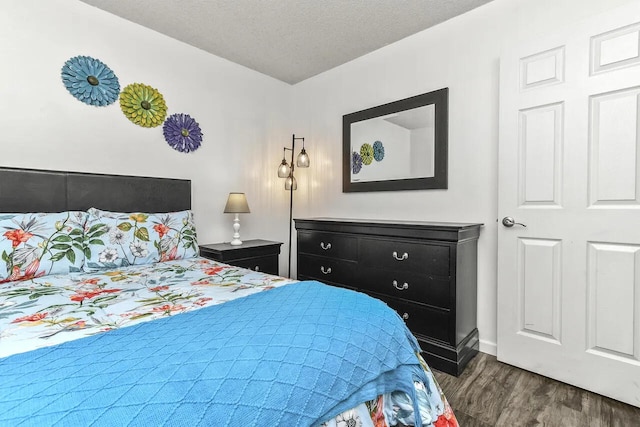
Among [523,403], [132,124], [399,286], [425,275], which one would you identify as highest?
[132,124]

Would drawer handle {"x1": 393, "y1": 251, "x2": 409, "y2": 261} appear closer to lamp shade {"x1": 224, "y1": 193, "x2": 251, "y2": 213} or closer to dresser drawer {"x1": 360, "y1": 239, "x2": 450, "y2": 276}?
dresser drawer {"x1": 360, "y1": 239, "x2": 450, "y2": 276}

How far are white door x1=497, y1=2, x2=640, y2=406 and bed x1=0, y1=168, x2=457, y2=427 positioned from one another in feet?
3.69

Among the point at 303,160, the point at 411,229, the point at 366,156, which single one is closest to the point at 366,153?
the point at 366,156

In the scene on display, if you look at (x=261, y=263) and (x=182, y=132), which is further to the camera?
(x=261, y=263)

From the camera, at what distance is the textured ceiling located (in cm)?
228

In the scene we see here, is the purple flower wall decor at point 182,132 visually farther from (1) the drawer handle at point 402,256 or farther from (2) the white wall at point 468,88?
(1) the drawer handle at point 402,256

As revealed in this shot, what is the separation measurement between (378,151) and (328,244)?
98 centimetres

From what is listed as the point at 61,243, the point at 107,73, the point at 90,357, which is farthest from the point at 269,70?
the point at 90,357

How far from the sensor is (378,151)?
9.55 feet

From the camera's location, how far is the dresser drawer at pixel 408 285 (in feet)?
6.61

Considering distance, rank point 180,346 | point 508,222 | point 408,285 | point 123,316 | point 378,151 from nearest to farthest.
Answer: point 180,346
point 123,316
point 508,222
point 408,285
point 378,151

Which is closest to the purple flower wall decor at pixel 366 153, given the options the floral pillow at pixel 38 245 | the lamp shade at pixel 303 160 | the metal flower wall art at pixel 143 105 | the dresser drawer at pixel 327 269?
the lamp shade at pixel 303 160

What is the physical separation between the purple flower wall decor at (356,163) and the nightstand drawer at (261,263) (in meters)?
1.14

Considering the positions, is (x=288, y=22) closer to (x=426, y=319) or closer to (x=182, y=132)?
(x=182, y=132)
